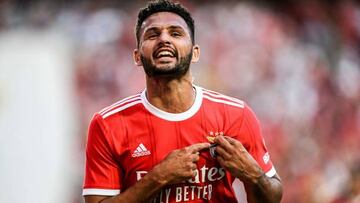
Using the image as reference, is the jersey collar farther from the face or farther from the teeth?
the teeth

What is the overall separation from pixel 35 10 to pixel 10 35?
301mm

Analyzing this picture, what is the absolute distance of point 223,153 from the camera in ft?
10.3

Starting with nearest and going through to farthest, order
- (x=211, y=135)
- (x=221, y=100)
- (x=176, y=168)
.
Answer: (x=176, y=168)
(x=211, y=135)
(x=221, y=100)

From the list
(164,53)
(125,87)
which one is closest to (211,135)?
(164,53)

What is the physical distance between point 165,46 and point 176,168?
19.9 inches

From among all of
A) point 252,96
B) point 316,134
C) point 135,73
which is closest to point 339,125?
point 316,134

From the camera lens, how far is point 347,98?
6.80 metres

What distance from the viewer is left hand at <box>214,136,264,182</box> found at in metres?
3.12

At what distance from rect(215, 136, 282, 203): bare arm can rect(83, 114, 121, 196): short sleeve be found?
0.45 m

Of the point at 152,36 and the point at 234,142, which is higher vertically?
the point at 152,36

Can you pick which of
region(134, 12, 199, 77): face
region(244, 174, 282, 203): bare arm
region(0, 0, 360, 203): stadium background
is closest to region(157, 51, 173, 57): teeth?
region(134, 12, 199, 77): face

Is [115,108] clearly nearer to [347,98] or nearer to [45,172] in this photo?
[45,172]

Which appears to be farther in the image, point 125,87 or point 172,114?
point 125,87

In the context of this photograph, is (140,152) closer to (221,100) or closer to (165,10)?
(221,100)
